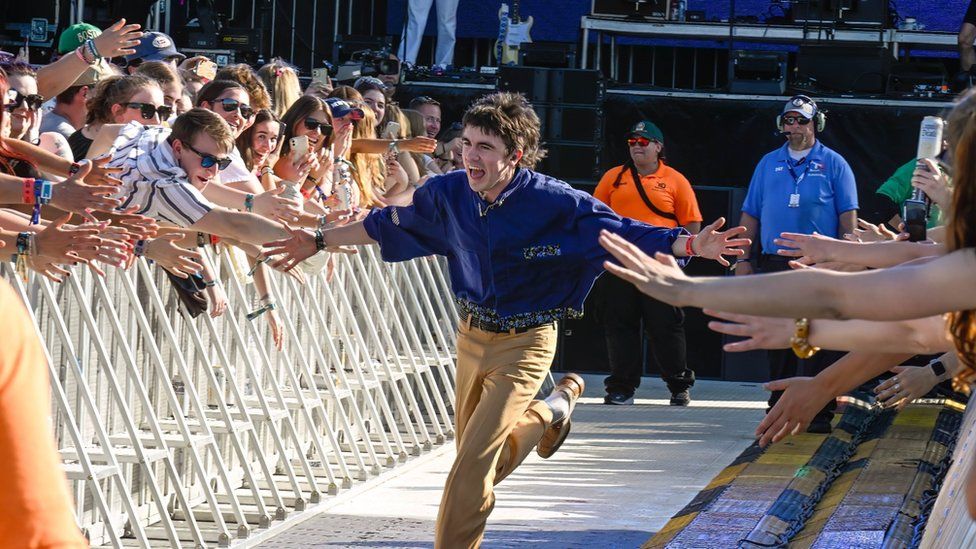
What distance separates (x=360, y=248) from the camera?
984 centimetres

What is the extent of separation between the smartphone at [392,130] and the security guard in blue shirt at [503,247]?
149 inches

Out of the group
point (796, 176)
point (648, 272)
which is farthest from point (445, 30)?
point (648, 272)

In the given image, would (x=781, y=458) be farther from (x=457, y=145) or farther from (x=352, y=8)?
(x=352, y=8)

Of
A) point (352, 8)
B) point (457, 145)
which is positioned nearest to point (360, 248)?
point (457, 145)

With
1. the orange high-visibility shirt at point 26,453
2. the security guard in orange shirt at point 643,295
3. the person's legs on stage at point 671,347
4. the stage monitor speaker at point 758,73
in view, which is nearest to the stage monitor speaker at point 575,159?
the security guard in orange shirt at point 643,295

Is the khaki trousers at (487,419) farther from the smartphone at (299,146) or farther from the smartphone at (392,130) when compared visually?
the smartphone at (392,130)

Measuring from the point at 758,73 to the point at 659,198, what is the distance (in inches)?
86.8

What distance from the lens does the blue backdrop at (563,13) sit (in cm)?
1905

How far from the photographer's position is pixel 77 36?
838 centimetres

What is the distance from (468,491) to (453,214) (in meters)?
1.19

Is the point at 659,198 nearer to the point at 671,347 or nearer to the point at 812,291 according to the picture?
the point at 671,347

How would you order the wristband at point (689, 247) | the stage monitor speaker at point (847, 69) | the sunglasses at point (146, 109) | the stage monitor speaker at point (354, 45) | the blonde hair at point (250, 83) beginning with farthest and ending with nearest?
the stage monitor speaker at point (354, 45)
the stage monitor speaker at point (847, 69)
the blonde hair at point (250, 83)
the sunglasses at point (146, 109)
the wristband at point (689, 247)

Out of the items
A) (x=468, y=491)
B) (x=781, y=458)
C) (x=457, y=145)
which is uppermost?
(x=457, y=145)

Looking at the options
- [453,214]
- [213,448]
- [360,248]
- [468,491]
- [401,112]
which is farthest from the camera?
[401,112]
